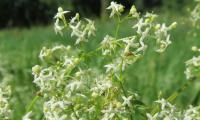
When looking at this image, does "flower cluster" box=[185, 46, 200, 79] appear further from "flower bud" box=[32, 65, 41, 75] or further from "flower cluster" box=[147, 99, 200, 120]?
"flower bud" box=[32, 65, 41, 75]

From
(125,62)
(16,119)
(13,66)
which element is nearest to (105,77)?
(125,62)

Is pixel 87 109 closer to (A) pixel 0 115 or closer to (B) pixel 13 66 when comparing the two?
(A) pixel 0 115

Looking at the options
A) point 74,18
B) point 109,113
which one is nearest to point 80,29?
point 74,18

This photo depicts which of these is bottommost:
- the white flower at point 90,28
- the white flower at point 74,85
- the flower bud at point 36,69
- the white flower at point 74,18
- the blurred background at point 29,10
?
the white flower at point 74,85

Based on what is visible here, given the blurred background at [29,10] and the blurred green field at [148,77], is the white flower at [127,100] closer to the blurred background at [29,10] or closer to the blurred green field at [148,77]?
the blurred green field at [148,77]

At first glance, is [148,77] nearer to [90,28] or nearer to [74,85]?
[90,28]

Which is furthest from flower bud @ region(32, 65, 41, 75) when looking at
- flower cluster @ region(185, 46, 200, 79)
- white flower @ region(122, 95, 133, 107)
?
flower cluster @ region(185, 46, 200, 79)

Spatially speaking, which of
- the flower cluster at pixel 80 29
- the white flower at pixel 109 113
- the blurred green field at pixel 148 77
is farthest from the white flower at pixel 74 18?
the blurred green field at pixel 148 77
